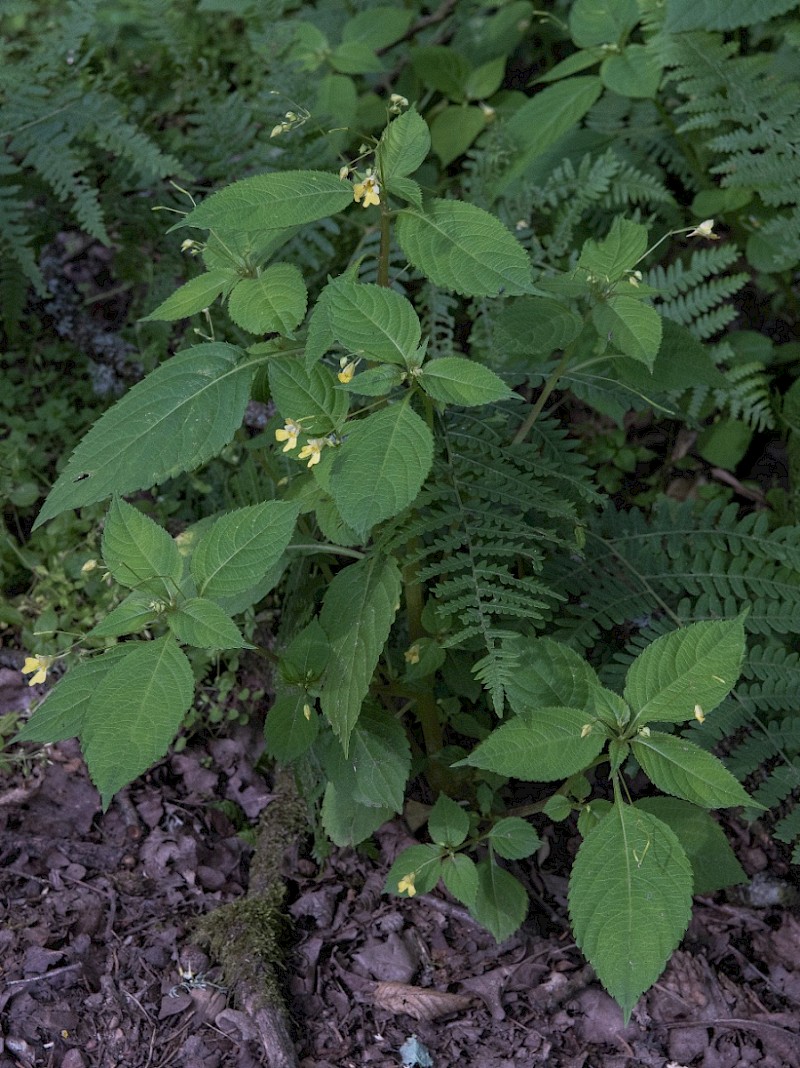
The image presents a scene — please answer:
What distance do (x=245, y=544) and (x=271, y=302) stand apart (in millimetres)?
546

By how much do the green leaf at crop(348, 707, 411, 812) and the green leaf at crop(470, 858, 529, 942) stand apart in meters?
0.36

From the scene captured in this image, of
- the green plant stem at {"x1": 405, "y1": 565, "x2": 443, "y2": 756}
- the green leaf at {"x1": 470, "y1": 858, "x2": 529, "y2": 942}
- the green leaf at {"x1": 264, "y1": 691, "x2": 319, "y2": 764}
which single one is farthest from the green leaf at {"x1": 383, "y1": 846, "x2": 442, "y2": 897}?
the green leaf at {"x1": 264, "y1": 691, "x2": 319, "y2": 764}

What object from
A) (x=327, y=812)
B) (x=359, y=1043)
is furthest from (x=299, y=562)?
(x=359, y=1043)

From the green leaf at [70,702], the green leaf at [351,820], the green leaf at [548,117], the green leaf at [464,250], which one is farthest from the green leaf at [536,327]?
the green leaf at [548,117]

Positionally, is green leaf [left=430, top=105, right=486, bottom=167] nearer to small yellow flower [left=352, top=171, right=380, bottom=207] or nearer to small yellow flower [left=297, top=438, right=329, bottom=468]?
small yellow flower [left=352, top=171, right=380, bottom=207]

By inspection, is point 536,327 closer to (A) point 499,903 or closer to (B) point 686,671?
(B) point 686,671

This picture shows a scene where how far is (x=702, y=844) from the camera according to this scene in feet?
7.88

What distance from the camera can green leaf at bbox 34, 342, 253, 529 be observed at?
2.02 m

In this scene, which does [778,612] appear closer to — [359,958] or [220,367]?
[359,958]

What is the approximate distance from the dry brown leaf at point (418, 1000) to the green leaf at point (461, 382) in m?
1.67

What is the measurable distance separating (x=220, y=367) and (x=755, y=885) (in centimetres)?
228

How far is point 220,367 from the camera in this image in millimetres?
2125

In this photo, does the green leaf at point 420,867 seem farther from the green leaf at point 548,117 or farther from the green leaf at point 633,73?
the green leaf at point 633,73

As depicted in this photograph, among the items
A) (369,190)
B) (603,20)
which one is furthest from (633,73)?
(369,190)
